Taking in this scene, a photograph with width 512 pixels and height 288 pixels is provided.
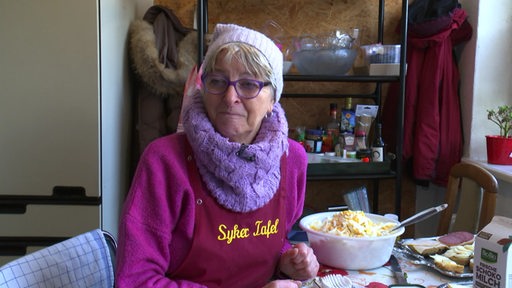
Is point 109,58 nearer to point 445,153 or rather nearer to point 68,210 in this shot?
point 68,210

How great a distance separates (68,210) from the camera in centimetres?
185

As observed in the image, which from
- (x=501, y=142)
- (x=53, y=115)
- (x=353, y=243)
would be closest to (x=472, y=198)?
(x=501, y=142)

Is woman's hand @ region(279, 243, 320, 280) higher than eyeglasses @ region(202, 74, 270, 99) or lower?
lower

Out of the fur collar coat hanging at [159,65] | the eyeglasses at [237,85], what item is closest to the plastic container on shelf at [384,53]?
the fur collar coat hanging at [159,65]

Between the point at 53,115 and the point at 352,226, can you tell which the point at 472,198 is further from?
the point at 53,115

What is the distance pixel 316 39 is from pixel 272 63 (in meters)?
1.24

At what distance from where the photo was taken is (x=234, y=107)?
1030 millimetres

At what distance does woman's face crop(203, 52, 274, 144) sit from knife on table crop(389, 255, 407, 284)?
483 mm

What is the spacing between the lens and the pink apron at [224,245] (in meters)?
1.00

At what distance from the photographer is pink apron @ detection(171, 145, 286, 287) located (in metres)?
1.00

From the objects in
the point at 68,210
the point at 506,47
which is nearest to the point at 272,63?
the point at 68,210

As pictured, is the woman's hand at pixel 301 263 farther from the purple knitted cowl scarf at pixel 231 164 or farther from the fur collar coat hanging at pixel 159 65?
the fur collar coat hanging at pixel 159 65

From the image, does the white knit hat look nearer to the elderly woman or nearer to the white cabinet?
A: the elderly woman

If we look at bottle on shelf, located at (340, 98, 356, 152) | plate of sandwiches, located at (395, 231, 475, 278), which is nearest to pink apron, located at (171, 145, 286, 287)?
plate of sandwiches, located at (395, 231, 475, 278)
